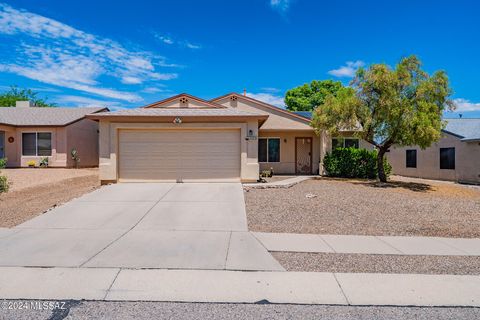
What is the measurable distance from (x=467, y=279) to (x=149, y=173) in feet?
39.3

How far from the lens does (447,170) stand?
20188 millimetres

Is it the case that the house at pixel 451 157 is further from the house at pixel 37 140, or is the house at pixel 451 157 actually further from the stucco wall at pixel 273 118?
the house at pixel 37 140

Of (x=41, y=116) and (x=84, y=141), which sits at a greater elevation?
(x=41, y=116)

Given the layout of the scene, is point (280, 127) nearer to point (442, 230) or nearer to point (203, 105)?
point (203, 105)

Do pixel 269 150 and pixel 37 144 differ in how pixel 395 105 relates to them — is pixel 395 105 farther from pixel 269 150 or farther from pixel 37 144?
pixel 37 144

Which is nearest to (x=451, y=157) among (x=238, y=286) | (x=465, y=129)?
(x=465, y=129)

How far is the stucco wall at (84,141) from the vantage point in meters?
22.9

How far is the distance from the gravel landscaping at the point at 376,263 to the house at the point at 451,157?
50.2 feet

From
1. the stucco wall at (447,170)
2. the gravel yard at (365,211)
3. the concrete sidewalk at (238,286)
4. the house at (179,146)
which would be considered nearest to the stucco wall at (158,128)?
the house at (179,146)

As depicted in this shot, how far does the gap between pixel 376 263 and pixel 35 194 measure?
1209cm

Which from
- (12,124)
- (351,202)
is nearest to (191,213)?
(351,202)

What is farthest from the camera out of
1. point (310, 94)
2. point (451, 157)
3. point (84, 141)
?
point (310, 94)

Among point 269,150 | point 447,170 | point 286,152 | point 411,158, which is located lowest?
point 447,170

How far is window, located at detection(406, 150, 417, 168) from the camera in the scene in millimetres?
22866
